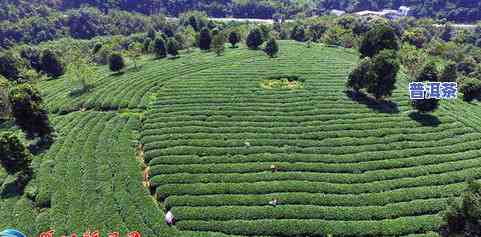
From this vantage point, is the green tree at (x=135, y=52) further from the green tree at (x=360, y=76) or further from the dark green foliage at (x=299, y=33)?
the green tree at (x=360, y=76)

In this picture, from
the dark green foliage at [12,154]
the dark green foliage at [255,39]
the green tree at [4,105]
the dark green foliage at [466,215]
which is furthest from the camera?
the dark green foliage at [255,39]

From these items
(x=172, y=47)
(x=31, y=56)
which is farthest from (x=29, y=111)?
(x=31, y=56)

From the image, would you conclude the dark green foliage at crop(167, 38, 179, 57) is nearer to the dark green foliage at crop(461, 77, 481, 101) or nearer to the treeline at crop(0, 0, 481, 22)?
the dark green foliage at crop(461, 77, 481, 101)

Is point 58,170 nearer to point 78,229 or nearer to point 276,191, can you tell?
point 78,229

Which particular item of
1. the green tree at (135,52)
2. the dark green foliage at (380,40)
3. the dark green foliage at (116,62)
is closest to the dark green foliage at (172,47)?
the green tree at (135,52)

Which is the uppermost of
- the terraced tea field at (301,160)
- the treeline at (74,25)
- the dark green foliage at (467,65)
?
the treeline at (74,25)

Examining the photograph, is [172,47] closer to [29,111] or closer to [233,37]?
[233,37]

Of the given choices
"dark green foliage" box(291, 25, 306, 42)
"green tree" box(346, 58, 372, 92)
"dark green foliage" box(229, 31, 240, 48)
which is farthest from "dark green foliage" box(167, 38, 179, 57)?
"green tree" box(346, 58, 372, 92)

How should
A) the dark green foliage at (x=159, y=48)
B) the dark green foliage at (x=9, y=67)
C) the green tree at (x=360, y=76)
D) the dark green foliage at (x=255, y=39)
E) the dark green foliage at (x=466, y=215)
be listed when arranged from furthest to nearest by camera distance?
the dark green foliage at (x=255, y=39) → the dark green foliage at (x=159, y=48) → the dark green foliage at (x=9, y=67) → the green tree at (x=360, y=76) → the dark green foliage at (x=466, y=215)
